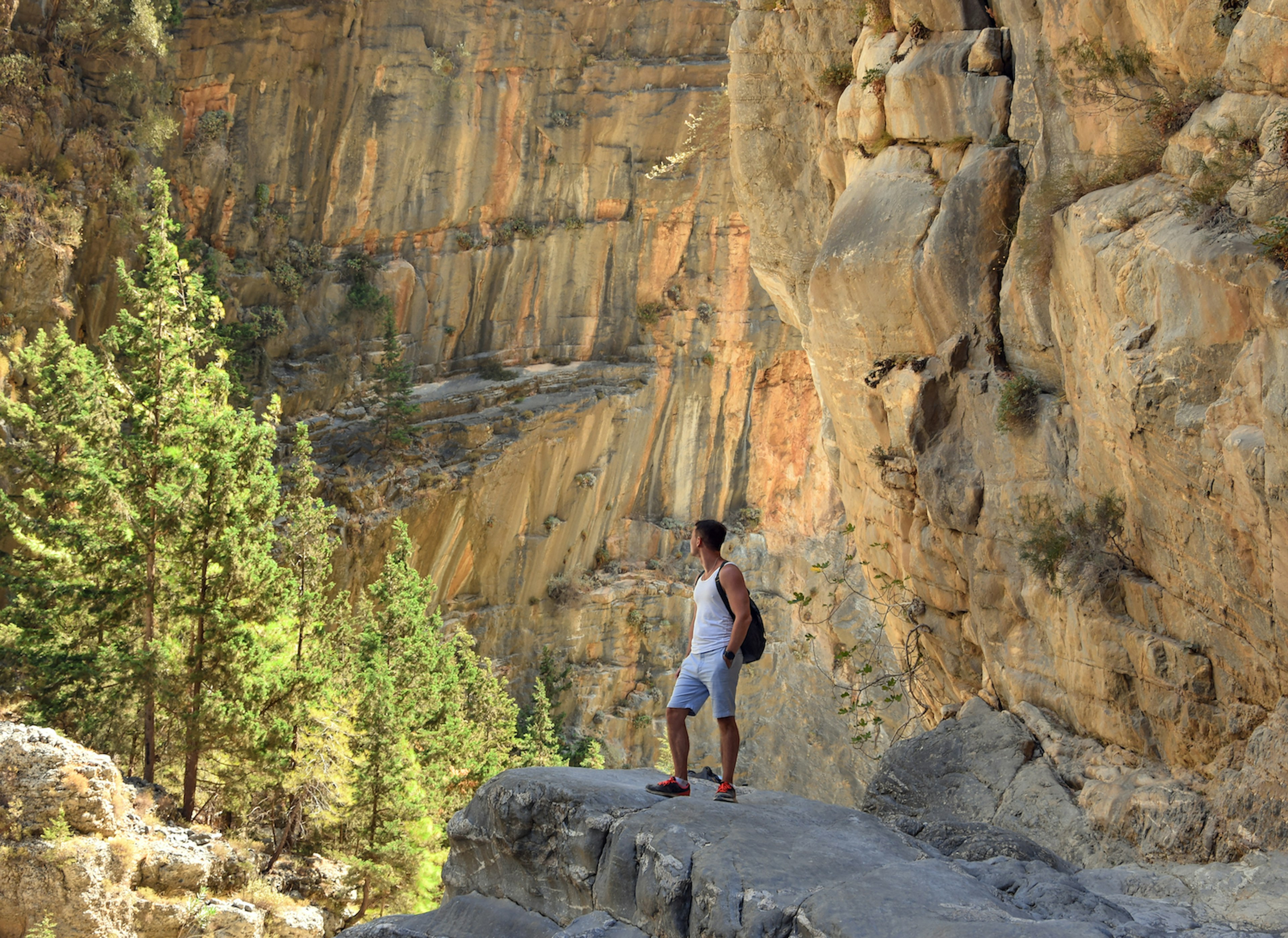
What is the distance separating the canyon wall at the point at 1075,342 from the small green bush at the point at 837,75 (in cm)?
3

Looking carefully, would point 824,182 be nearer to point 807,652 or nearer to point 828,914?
point 828,914

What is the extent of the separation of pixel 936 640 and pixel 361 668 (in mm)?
14191

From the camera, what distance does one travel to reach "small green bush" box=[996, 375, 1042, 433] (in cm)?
1022

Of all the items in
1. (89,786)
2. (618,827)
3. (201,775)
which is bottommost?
(201,775)

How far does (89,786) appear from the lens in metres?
14.5

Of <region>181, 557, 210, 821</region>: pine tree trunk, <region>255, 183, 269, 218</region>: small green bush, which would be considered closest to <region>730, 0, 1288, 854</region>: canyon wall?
<region>181, 557, 210, 821</region>: pine tree trunk

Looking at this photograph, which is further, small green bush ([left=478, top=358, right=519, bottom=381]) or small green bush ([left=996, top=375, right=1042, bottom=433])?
small green bush ([left=478, top=358, right=519, bottom=381])

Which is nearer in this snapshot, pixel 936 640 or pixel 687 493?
pixel 936 640

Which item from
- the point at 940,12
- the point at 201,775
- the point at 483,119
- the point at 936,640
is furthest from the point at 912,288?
the point at 483,119

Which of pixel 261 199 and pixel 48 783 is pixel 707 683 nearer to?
pixel 48 783

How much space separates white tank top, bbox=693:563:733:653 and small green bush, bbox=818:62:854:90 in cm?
978

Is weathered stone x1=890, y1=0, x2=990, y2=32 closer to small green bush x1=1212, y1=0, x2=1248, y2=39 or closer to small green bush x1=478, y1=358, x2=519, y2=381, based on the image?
small green bush x1=1212, y1=0, x2=1248, y2=39

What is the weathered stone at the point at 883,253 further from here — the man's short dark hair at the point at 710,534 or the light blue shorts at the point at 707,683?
the light blue shorts at the point at 707,683

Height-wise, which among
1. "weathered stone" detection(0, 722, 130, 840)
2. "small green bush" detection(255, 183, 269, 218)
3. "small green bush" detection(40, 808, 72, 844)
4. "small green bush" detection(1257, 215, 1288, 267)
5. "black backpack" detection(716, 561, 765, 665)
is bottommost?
"small green bush" detection(40, 808, 72, 844)
